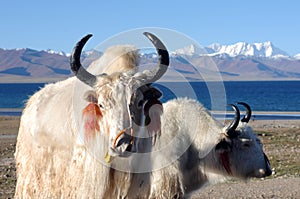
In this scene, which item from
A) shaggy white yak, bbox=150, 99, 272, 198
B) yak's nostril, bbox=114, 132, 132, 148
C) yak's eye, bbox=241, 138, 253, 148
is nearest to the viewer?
yak's nostril, bbox=114, 132, 132, 148

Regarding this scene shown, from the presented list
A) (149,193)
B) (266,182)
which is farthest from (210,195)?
(149,193)

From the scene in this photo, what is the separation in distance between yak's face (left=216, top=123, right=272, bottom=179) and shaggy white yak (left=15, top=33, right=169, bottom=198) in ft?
9.39

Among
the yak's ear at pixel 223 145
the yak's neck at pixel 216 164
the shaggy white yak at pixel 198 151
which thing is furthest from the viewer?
the yak's ear at pixel 223 145

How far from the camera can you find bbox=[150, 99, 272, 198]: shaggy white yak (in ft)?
25.4

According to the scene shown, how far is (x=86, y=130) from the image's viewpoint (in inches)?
218

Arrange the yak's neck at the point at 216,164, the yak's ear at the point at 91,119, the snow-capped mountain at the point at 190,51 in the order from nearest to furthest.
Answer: the yak's ear at the point at 91,119, the snow-capped mountain at the point at 190,51, the yak's neck at the point at 216,164

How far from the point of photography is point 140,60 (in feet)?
21.2

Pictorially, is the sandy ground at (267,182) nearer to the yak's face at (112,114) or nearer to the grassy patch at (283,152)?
the grassy patch at (283,152)

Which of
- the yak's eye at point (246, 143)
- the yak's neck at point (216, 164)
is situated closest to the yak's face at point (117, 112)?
the yak's neck at point (216, 164)

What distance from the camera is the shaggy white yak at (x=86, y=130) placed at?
530 centimetres

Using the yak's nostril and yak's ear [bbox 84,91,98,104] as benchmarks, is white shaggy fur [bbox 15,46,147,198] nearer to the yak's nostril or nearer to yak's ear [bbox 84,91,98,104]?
yak's ear [bbox 84,91,98,104]

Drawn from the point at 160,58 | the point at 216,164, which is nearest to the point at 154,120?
the point at 160,58

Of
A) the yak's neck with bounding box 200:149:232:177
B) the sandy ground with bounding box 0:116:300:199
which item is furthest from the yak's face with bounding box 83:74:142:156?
the sandy ground with bounding box 0:116:300:199

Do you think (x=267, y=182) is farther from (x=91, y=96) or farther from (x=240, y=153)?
(x=91, y=96)
